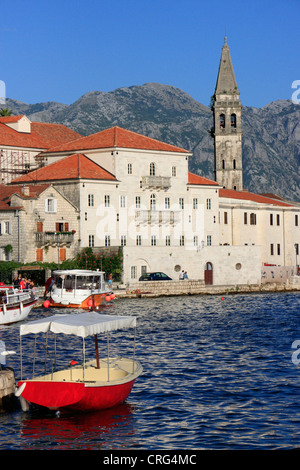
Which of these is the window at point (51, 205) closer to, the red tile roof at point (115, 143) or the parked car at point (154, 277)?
the red tile roof at point (115, 143)

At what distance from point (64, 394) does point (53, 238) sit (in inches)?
1966

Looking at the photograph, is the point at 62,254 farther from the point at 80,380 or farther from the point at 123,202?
the point at 80,380

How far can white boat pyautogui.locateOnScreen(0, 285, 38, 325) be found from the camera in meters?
50.9

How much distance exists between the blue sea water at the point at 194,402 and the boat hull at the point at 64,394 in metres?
0.43

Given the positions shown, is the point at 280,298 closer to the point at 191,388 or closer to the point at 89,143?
the point at 89,143

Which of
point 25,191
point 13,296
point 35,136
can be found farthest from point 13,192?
point 13,296

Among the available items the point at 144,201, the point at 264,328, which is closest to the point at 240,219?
the point at 144,201

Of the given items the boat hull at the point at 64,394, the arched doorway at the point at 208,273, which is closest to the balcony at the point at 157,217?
the arched doorway at the point at 208,273

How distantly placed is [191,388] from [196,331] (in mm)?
18590

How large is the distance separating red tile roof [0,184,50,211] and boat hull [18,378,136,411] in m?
48.8

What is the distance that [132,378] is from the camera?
27016 mm

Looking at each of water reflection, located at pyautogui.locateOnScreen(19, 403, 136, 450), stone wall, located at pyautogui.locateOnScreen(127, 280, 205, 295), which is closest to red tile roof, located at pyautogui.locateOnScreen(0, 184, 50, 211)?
stone wall, located at pyautogui.locateOnScreen(127, 280, 205, 295)

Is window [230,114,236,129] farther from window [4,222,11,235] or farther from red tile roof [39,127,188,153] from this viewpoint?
window [4,222,11,235]

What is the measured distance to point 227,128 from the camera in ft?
384
